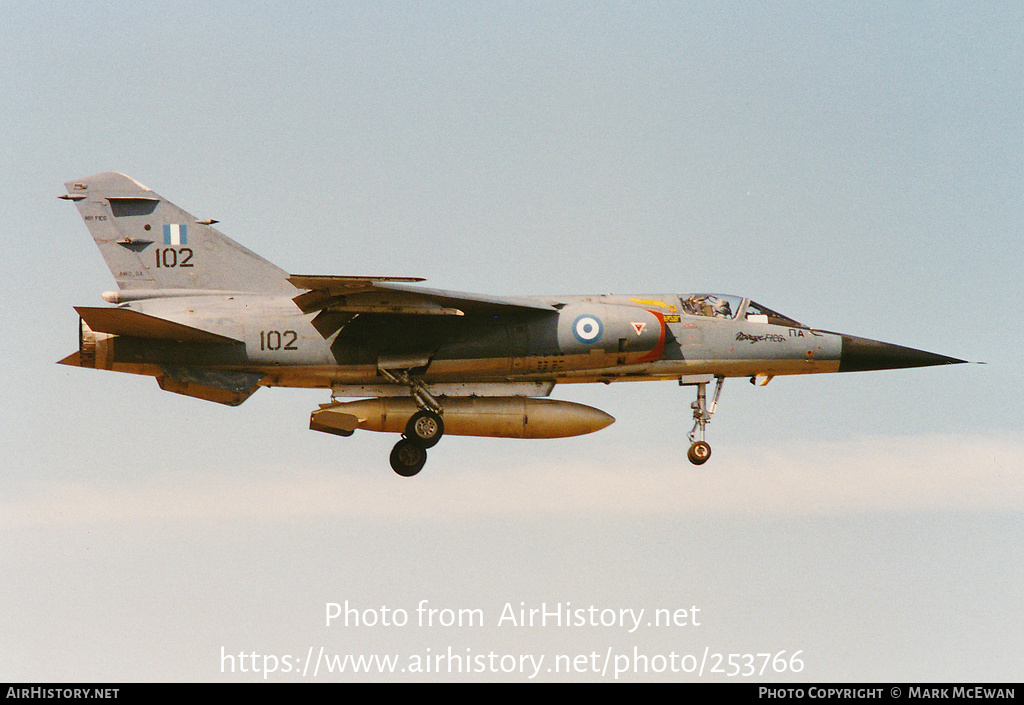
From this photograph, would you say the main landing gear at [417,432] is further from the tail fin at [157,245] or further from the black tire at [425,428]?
the tail fin at [157,245]

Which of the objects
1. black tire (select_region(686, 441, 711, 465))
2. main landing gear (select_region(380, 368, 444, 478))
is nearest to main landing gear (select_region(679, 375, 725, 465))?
black tire (select_region(686, 441, 711, 465))

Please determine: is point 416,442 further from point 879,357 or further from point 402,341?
point 879,357

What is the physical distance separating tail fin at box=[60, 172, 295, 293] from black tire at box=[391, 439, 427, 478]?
328 centimetres

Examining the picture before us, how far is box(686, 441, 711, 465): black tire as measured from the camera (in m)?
20.5

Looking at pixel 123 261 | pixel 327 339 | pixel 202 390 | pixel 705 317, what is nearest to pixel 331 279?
pixel 327 339

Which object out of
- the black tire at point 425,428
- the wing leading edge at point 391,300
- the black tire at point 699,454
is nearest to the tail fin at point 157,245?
the wing leading edge at point 391,300

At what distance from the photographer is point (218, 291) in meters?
20.1

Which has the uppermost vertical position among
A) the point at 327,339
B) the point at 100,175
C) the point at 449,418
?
the point at 100,175

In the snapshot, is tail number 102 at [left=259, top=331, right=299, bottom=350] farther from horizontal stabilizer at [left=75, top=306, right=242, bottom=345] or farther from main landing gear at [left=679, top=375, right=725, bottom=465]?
main landing gear at [left=679, top=375, right=725, bottom=465]

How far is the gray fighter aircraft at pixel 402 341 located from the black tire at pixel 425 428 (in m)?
0.02

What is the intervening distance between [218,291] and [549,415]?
5639 millimetres

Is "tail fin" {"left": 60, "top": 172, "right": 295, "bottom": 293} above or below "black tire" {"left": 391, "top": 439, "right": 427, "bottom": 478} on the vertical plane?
above

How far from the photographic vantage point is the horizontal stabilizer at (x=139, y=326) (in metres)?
17.8

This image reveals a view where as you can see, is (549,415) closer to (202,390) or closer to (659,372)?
(659,372)
